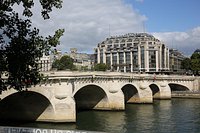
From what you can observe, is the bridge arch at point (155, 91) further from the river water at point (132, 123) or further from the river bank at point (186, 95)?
the river water at point (132, 123)

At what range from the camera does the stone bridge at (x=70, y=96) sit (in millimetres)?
44406

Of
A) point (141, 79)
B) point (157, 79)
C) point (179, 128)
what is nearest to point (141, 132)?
point (179, 128)

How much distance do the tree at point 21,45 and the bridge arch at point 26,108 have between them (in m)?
30.0

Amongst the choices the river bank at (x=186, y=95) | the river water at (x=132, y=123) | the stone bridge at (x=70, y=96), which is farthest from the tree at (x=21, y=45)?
the river bank at (x=186, y=95)

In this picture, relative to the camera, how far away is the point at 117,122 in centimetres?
4838

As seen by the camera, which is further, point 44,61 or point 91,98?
point 91,98

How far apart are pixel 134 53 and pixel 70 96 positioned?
132 metres

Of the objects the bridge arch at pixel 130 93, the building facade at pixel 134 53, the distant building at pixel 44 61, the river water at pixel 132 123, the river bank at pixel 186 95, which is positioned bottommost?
the river water at pixel 132 123

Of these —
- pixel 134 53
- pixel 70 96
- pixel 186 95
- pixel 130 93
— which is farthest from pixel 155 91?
pixel 134 53

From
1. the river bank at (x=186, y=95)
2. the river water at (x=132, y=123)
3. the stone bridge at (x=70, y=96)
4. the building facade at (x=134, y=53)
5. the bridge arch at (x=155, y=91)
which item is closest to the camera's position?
the river water at (x=132, y=123)

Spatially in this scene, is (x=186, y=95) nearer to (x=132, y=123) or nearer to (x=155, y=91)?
(x=155, y=91)

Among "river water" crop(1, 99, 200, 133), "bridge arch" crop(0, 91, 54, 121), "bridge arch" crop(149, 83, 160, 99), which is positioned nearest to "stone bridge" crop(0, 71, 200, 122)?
"bridge arch" crop(0, 91, 54, 121)

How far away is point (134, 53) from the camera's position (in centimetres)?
17612

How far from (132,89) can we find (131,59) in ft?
326
